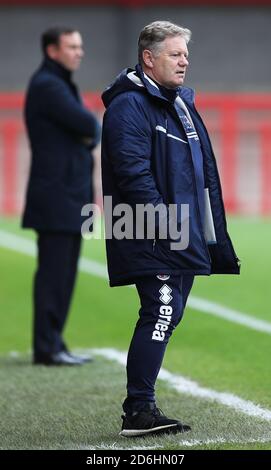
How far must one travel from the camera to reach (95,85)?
34.2 metres

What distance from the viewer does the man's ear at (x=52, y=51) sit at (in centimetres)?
906

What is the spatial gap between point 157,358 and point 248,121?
22.7 m

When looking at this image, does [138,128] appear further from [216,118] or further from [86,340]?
[216,118]

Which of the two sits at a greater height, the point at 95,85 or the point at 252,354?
the point at 95,85

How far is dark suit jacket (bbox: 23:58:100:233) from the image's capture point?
884cm

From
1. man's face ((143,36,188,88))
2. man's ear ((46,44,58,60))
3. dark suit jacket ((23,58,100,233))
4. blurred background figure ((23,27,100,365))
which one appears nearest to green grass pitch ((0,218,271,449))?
blurred background figure ((23,27,100,365))

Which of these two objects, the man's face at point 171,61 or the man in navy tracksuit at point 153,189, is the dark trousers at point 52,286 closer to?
the man in navy tracksuit at point 153,189

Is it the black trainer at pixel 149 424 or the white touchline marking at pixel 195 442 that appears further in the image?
the black trainer at pixel 149 424

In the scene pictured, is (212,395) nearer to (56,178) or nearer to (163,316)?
(163,316)

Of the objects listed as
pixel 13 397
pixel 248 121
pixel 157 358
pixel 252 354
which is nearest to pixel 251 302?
pixel 252 354

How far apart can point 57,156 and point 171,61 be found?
2937 mm

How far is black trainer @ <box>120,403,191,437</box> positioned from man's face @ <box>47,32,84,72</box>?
3.57 metres

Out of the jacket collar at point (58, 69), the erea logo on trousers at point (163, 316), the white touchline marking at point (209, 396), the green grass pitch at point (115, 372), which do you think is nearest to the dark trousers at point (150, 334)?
the erea logo on trousers at point (163, 316)

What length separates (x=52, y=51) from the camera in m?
9.08
